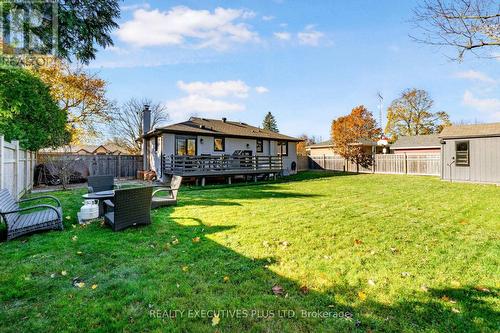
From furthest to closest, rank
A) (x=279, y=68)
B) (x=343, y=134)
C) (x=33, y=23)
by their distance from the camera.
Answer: (x=343, y=134) < (x=279, y=68) < (x=33, y=23)

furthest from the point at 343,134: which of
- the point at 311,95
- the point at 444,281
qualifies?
the point at 444,281

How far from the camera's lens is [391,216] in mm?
6312

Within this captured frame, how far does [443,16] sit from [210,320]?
5465 mm

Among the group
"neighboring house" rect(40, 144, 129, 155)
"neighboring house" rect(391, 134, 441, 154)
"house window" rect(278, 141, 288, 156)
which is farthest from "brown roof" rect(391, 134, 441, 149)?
"neighboring house" rect(40, 144, 129, 155)

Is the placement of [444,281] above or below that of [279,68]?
below

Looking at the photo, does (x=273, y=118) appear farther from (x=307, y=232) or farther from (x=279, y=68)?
(x=307, y=232)

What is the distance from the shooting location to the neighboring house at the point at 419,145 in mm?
25984

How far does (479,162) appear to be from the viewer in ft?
47.2

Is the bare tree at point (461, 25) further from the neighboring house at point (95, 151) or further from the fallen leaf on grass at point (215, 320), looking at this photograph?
the neighboring house at point (95, 151)

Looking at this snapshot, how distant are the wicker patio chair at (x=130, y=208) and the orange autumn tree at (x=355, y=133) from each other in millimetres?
22378

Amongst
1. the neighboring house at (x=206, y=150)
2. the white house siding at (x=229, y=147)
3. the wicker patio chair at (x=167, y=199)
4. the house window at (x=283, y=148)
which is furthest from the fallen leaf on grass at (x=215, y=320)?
the house window at (x=283, y=148)

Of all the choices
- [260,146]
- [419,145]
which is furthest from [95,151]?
[419,145]

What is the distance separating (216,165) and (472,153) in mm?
14545

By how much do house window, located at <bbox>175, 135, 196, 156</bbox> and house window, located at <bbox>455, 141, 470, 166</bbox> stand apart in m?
15.9
